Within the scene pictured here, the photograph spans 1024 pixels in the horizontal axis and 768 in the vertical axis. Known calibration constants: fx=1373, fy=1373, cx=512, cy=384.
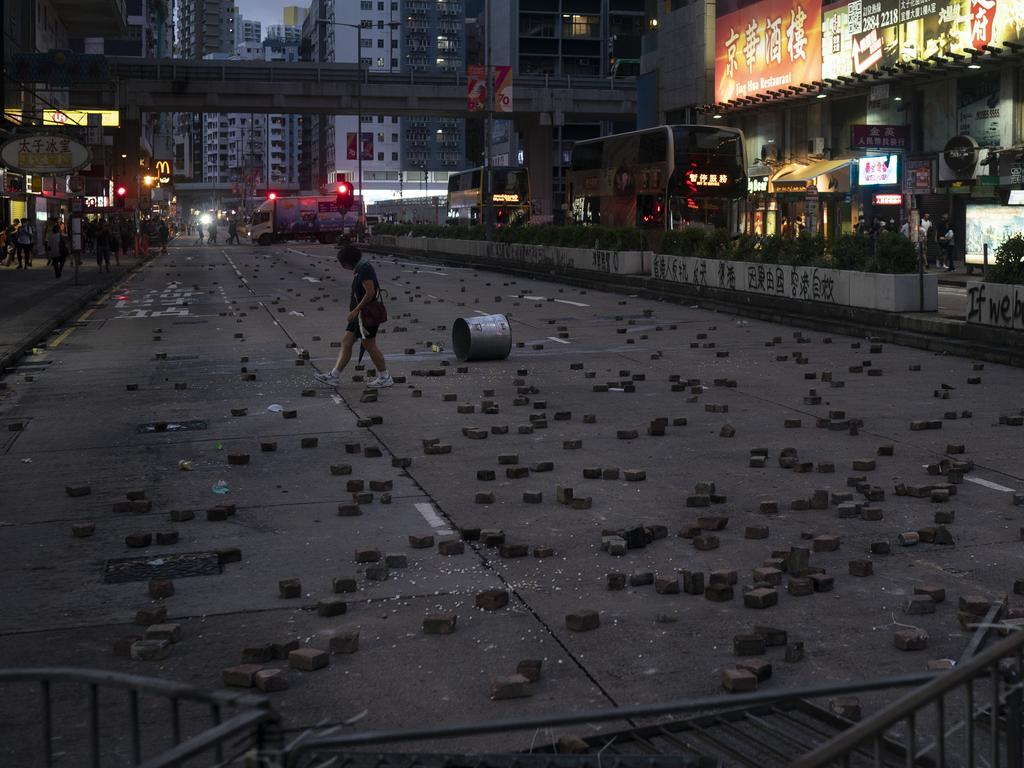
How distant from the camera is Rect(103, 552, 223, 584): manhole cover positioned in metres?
7.20

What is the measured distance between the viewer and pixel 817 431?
11.9 metres

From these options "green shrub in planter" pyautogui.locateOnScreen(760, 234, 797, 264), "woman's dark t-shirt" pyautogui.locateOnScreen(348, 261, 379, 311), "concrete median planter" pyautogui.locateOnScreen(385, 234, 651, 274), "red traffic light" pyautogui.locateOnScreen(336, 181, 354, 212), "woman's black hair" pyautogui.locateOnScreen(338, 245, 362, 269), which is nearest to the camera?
"woman's black hair" pyautogui.locateOnScreen(338, 245, 362, 269)

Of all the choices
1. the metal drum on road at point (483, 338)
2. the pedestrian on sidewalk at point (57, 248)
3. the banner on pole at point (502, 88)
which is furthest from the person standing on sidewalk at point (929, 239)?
the metal drum on road at point (483, 338)

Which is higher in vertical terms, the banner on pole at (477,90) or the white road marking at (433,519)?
the banner on pole at (477,90)

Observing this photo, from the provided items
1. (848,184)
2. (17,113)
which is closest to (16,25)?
(17,113)

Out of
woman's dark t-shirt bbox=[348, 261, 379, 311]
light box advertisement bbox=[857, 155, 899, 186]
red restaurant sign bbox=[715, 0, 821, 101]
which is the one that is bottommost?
woman's dark t-shirt bbox=[348, 261, 379, 311]

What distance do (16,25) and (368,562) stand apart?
4966 centimetres

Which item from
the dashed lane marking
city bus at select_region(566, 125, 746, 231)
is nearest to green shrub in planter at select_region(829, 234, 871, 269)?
the dashed lane marking

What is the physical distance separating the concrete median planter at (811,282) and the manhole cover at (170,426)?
13.1 metres

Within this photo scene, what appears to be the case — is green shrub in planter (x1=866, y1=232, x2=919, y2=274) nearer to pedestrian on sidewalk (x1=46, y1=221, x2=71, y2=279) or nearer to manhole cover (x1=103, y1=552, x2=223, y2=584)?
manhole cover (x1=103, y1=552, x2=223, y2=584)

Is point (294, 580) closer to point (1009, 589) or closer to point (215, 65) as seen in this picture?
point (1009, 589)

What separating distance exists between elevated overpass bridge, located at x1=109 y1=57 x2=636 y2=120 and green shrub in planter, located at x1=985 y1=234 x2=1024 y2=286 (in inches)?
2376

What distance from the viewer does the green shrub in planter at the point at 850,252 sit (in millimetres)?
23891

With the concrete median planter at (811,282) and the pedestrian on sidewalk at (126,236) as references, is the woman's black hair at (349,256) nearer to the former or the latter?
the concrete median planter at (811,282)
